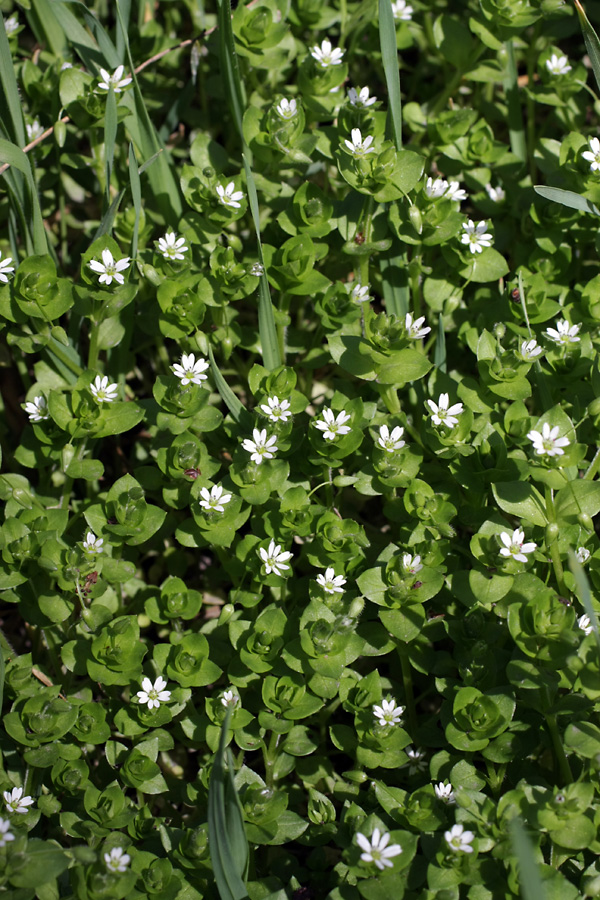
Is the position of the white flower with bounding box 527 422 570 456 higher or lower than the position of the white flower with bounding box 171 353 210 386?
lower

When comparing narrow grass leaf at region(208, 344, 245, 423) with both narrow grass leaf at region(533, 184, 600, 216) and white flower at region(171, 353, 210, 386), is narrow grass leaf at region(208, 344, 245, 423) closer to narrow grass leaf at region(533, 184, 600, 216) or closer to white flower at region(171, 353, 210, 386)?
white flower at region(171, 353, 210, 386)

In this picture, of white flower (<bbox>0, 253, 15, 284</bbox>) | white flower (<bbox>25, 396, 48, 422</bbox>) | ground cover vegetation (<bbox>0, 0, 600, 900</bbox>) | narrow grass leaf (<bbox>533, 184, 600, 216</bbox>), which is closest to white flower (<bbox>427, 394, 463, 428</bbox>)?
ground cover vegetation (<bbox>0, 0, 600, 900</bbox>)

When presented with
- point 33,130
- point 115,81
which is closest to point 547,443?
point 115,81

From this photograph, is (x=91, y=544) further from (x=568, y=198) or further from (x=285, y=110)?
(x=568, y=198)

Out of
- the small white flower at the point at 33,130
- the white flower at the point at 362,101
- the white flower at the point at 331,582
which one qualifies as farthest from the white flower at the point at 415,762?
the small white flower at the point at 33,130

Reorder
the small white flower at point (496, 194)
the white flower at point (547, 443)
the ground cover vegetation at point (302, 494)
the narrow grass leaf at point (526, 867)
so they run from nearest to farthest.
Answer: the narrow grass leaf at point (526, 867), the ground cover vegetation at point (302, 494), the white flower at point (547, 443), the small white flower at point (496, 194)

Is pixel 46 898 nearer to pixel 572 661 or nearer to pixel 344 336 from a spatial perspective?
pixel 572 661

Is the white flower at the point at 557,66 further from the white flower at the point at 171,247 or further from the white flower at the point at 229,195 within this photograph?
the white flower at the point at 171,247

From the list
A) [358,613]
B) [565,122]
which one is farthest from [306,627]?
[565,122]
